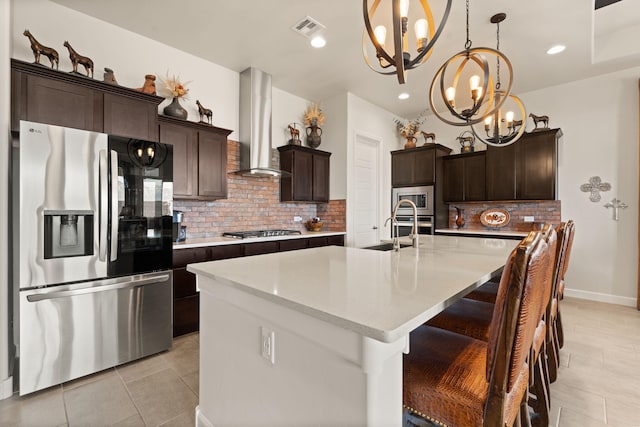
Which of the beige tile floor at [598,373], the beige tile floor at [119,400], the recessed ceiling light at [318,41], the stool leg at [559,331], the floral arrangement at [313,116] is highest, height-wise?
the recessed ceiling light at [318,41]

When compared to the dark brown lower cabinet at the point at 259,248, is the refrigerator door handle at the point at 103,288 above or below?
below

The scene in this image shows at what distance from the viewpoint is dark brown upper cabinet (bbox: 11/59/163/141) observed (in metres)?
2.09

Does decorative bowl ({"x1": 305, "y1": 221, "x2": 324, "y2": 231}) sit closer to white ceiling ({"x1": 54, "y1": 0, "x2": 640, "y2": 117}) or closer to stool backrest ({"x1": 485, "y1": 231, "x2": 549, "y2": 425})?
white ceiling ({"x1": 54, "y1": 0, "x2": 640, "y2": 117})

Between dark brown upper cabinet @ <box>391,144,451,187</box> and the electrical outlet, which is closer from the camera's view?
the electrical outlet

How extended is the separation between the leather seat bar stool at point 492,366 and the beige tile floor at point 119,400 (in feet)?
4.68

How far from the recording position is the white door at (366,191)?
16.1 ft

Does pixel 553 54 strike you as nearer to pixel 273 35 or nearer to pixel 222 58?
pixel 273 35

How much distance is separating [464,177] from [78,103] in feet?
17.1

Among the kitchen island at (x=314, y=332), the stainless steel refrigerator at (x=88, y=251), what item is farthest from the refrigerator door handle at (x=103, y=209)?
the kitchen island at (x=314, y=332)

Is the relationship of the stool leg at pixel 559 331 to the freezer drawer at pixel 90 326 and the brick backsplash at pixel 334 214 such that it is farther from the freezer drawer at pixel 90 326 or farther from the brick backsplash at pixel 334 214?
the freezer drawer at pixel 90 326

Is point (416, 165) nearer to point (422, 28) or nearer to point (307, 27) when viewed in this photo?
point (307, 27)

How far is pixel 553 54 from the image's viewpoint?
3.52 metres

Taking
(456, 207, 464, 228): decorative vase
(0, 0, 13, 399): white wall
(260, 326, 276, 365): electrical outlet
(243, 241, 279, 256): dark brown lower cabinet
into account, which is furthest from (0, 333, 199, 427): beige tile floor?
(456, 207, 464, 228): decorative vase

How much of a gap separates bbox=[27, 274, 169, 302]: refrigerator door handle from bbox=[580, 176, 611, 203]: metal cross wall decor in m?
5.46
